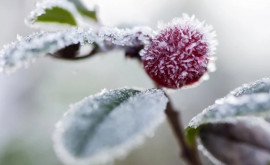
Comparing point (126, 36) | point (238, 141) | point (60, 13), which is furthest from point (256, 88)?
point (60, 13)

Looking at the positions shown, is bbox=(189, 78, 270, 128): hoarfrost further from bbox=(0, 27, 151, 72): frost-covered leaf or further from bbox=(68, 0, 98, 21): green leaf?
bbox=(68, 0, 98, 21): green leaf

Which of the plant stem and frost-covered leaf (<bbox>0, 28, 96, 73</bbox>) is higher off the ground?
frost-covered leaf (<bbox>0, 28, 96, 73</bbox>)

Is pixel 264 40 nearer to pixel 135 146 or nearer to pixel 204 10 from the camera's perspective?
pixel 204 10

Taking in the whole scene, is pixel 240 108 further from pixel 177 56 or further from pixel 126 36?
pixel 126 36

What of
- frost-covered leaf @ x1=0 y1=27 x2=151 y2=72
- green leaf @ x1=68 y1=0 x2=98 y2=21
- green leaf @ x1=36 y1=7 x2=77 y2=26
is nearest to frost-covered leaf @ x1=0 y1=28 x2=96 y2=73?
frost-covered leaf @ x1=0 y1=27 x2=151 y2=72

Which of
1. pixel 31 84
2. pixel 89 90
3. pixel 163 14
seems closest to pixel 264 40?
pixel 163 14

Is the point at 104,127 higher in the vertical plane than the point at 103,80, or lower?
lower
